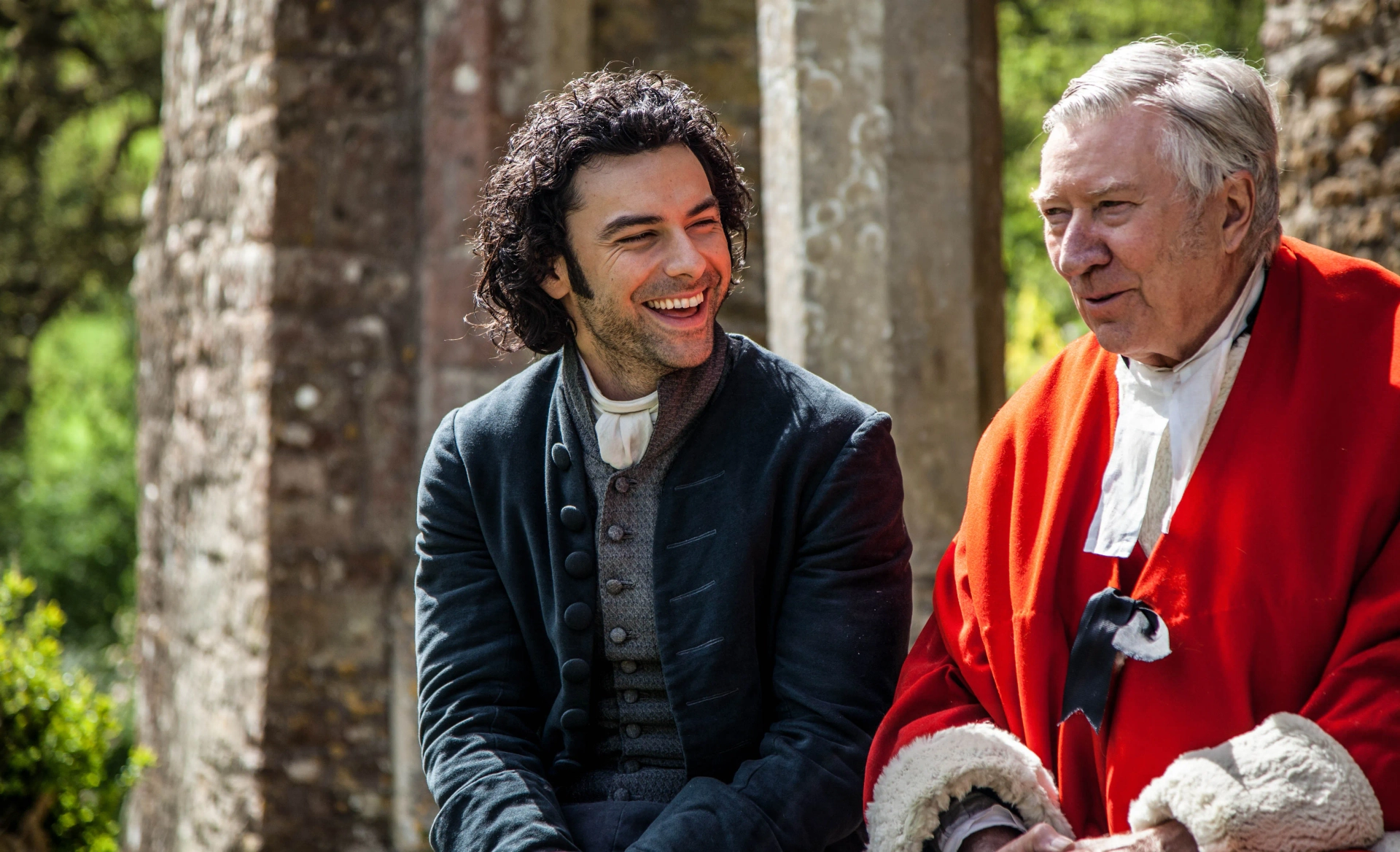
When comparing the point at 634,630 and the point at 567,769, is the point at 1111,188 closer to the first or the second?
the point at 634,630

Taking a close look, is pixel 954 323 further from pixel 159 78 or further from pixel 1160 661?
pixel 159 78

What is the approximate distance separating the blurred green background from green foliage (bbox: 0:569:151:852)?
529 cm

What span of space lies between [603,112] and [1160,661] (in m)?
1.27

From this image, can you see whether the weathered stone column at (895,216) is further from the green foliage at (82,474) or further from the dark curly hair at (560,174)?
the green foliage at (82,474)

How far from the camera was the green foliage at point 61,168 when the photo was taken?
1114cm

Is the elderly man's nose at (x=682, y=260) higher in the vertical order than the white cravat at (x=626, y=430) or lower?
higher

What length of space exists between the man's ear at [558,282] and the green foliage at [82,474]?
853cm

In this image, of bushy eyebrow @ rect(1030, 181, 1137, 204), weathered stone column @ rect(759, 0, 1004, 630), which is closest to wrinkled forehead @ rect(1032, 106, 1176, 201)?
bushy eyebrow @ rect(1030, 181, 1137, 204)

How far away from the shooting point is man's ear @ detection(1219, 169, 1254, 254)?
1.93 m

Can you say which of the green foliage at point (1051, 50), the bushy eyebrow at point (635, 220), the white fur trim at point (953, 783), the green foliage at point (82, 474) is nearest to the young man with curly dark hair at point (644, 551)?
the bushy eyebrow at point (635, 220)

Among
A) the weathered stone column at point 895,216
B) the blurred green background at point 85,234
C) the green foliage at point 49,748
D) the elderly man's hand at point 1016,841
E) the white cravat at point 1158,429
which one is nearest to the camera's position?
the elderly man's hand at point 1016,841

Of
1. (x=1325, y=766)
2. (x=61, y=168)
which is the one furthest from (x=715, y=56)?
(x=61, y=168)

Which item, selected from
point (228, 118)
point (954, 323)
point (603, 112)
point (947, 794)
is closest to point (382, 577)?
point (228, 118)

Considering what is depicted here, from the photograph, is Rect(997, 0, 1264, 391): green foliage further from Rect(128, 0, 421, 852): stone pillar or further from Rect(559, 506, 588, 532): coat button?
Rect(559, 506, 588, 532): coat button
